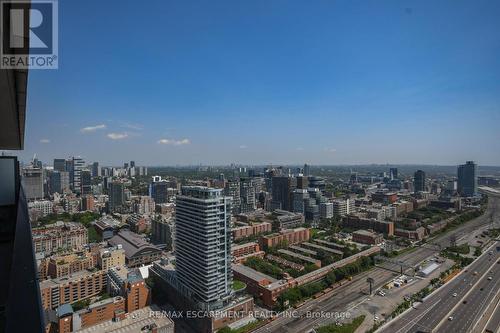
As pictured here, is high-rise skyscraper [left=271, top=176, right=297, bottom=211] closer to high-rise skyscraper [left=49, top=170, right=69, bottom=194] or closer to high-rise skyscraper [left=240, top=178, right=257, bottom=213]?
high-rise skyscraper [left=240, top=178, right=257, bottom=213]

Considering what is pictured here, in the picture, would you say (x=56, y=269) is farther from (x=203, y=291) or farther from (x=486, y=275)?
(x=486, y=275)

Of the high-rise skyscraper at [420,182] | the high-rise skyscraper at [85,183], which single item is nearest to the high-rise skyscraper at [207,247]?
the high-rise skyscraper at [85,183]

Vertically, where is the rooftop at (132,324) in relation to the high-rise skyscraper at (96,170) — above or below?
below

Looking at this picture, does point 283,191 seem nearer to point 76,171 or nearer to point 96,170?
point 76,171

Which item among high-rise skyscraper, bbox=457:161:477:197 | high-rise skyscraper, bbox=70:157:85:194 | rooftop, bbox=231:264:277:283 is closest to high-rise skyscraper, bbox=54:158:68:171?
high-rise skyscraper, bbox=70:157:85:194

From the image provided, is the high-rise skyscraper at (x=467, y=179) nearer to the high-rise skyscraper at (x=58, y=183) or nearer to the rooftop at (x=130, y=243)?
the rooftop at (x=130, y=243)
